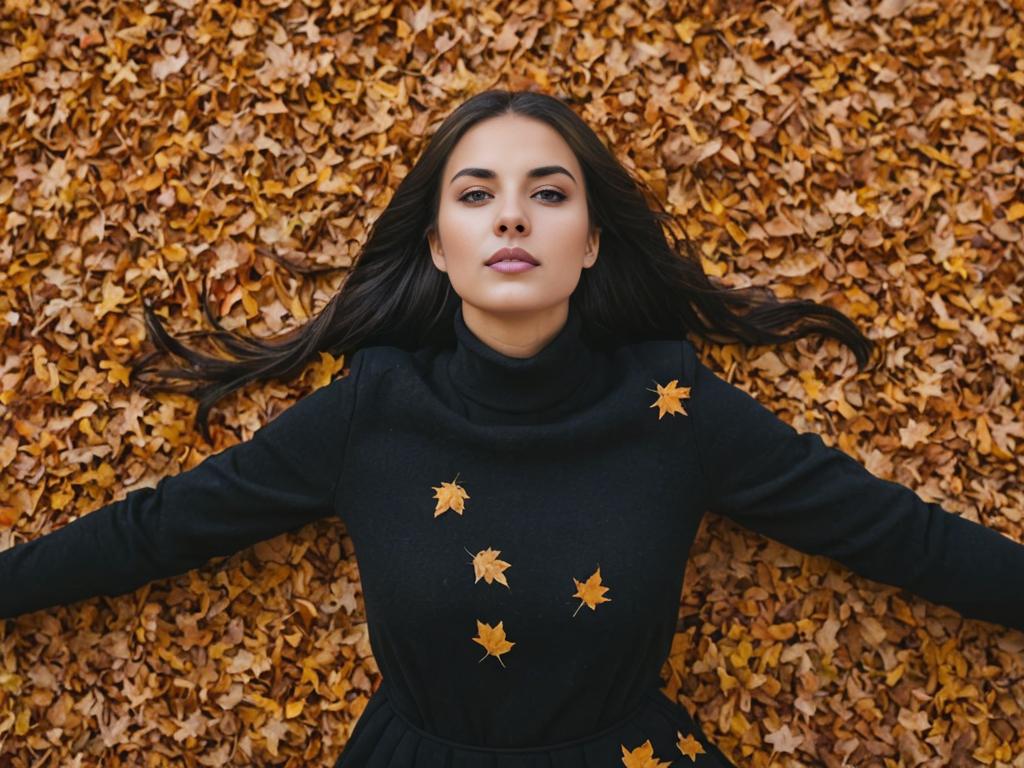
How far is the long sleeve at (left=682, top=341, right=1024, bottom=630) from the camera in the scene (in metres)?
2.35

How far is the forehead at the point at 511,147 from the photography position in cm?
225

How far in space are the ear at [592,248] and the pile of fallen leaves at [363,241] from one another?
1.29 ft

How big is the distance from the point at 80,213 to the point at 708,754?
2.39 meters

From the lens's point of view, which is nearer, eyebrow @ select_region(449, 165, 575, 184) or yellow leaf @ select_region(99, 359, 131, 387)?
eyebrow @ select_region(449, 165, 575, 184)

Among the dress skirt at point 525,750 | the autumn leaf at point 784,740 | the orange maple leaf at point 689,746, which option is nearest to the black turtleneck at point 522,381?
the dress skirt at point 525,750

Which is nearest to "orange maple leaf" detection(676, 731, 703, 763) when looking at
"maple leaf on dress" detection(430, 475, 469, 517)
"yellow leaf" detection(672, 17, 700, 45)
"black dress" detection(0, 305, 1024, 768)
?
"black dress" detection(0, 305, 1024, 768)

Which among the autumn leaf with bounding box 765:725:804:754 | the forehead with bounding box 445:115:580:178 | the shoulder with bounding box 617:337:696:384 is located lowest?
the autumn leaf with bounding box 765:725:804:754

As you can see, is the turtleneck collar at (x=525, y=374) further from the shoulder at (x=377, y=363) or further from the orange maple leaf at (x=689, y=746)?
the orange maple leaf at (x=689, y=746)

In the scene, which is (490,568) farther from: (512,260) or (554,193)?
(554,193)

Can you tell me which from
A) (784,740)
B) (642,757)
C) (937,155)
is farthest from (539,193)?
(784,740)

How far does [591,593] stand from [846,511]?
2.33 ft

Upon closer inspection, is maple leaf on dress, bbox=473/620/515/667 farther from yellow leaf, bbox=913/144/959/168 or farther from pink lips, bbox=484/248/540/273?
yellow leaf, bbox=913/144/959/168

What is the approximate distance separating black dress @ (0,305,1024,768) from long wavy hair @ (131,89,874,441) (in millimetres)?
141

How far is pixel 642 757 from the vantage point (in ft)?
7.48
